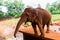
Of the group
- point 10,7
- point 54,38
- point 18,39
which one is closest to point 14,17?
point 10,7

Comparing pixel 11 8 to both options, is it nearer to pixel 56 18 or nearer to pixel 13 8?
pixel 13 8

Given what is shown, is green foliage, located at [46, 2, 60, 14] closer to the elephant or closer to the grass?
the grass

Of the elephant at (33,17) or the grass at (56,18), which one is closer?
the elephant at (33,17)

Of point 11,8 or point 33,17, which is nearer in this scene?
point 33,17

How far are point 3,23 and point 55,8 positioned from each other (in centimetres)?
52

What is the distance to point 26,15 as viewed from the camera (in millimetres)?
1409

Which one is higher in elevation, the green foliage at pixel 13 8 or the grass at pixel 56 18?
the green foliage at pixel 13 8

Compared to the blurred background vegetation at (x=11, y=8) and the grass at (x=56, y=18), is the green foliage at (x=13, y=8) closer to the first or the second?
the blurred background vegetation at (x=11, y=8)

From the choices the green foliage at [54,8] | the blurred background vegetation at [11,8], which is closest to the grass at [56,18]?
the green foliage at [54,8]

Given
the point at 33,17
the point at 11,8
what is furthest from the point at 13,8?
the point at 33,17

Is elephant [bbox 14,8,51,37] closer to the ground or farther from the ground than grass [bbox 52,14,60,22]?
farther from the ground

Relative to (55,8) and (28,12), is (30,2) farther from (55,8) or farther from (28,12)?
(28,12)

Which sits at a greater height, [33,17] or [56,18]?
[33,17]

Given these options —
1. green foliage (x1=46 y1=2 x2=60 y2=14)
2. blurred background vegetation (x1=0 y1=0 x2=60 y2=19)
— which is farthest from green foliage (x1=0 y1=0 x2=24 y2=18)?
green foliage (x1=46 y1=2 x2=60 y2=14)
